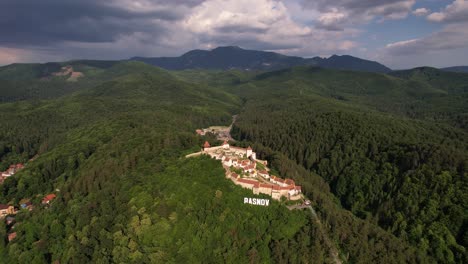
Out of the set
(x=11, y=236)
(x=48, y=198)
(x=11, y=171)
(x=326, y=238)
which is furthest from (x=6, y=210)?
(x=326, y=238)

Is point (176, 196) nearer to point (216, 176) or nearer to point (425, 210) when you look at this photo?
point (216, 176)

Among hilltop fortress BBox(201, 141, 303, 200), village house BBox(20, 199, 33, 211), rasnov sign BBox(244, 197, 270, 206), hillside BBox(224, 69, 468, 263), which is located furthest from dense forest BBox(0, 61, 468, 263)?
hilltop fortress BBox(201, 141, 303, 200)

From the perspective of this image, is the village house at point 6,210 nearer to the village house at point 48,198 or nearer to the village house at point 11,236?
the village house at point 48,198

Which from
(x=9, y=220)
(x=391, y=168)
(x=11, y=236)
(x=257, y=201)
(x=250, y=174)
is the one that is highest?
(x=250, y=174)

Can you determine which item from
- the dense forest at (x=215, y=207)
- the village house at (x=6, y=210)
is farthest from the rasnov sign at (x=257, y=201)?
the village house at (x=6, y=210)

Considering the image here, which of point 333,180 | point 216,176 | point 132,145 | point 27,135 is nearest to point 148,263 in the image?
point 216,176

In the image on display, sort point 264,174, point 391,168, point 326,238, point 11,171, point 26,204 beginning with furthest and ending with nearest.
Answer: point 11,171 → point 391,168 → point 26,204 → point 264,174 → point 326,238

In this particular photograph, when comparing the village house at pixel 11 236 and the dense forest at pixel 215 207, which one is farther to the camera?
the village house at pixel 11 236

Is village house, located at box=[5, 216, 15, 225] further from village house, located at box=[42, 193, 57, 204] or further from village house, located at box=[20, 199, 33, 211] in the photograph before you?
village house, located at box=[42, 193, 57, 204]

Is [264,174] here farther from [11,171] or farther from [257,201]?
[11,171]
